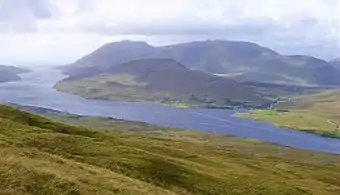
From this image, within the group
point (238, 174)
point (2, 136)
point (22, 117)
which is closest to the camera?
point (2, 136)

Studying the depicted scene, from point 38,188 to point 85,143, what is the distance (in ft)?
98.4

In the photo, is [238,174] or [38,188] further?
[238,174]

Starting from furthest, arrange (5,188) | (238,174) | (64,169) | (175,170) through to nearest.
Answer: (238,174), (175,170), (64,169), (5,188)

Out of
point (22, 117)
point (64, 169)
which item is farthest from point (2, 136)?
point (22, 117)

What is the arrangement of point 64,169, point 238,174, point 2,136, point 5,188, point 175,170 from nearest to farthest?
point 5,188, point 64,169, point 2,136, point 175,170, point 238,174

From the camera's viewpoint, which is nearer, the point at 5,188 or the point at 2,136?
the point at 5,188

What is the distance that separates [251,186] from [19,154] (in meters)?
33.5

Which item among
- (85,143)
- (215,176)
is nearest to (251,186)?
(215,176)

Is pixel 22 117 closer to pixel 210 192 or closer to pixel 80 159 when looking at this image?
pixel 80 159

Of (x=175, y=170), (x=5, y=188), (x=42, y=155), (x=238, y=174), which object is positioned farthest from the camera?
(x=238, y=174)

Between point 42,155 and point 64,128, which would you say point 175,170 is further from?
point 64,128

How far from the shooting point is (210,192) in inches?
2355

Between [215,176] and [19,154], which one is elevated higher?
[19,154]

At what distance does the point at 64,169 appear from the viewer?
45.0 metres
